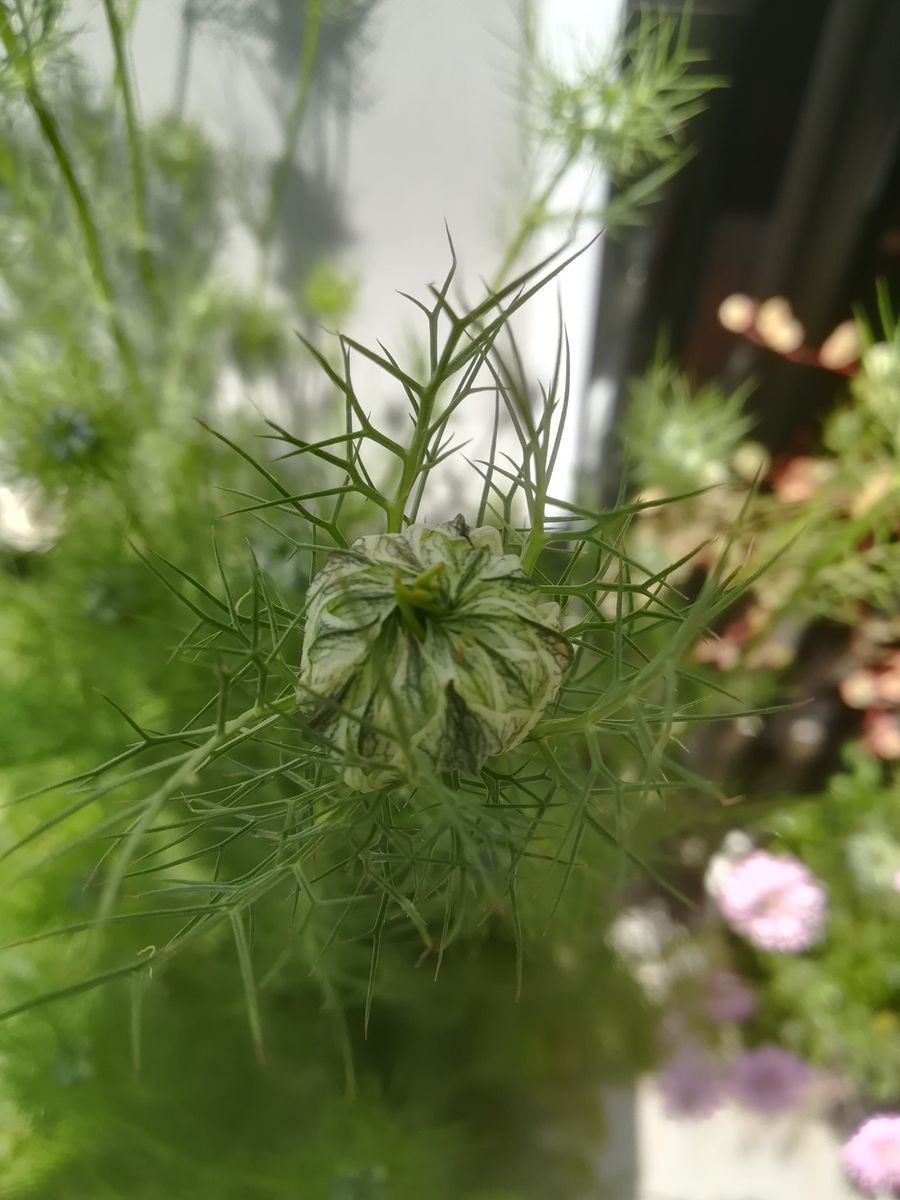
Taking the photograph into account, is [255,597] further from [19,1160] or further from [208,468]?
[19,1160]

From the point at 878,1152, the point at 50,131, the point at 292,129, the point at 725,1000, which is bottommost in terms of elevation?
the point at 878,1152

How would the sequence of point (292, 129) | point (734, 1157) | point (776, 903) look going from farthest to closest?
1. point (734, 1157)
2. point (776, 903)
3. point (292, 129)

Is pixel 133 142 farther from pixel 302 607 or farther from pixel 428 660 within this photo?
pixel 428 660

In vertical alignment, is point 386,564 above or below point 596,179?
below

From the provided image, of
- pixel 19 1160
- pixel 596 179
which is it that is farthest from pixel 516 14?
pixel 19 1160

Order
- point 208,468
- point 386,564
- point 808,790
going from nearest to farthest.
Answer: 1. point 386,564
2. point 208,468
3. point 808,790

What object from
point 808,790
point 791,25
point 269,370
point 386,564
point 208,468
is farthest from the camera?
point 808,790

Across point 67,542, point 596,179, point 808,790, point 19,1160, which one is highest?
point 596,179

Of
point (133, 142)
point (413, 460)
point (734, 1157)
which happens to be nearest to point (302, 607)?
point (413, 460)
